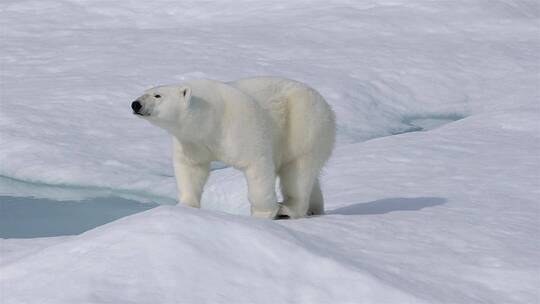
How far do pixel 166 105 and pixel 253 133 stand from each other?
0.40 metres

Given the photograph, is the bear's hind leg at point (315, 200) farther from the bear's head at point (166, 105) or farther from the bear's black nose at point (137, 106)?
the bear's black nose at point (137, 106)

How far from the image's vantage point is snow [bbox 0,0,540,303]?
11.4 feet

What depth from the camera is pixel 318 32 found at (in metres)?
12.0

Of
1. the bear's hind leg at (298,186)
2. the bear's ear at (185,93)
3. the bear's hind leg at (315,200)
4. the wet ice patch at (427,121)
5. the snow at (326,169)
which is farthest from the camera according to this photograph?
the wet ice patch at (427,121)

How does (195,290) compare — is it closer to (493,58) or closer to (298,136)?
(298,136)

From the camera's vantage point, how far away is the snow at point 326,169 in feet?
11.4

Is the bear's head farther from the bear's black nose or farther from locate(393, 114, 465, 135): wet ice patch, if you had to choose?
locate(393, 114, 465, 135): wet ice patch

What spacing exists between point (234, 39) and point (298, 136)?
6754 millimetres

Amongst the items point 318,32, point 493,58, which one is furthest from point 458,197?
point 318,32

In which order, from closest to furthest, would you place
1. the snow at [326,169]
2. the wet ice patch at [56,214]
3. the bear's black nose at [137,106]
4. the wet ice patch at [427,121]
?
1. the snow at [326,169]
2. the bear's black nose at [137,106]
3. the wet ice patch at [56,214]
4. the wet ice patch at [427,121]

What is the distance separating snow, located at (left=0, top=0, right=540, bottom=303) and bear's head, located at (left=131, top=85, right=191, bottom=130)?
435 mm

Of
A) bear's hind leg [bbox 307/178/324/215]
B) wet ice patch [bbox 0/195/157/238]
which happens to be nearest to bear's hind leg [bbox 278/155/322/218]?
bear's hind leg [bbox 307/178/324/215]

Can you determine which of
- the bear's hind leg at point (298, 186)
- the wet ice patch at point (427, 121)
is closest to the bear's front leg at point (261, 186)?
the bear's hind leg at point (298, 186)

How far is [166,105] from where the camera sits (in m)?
4.43
